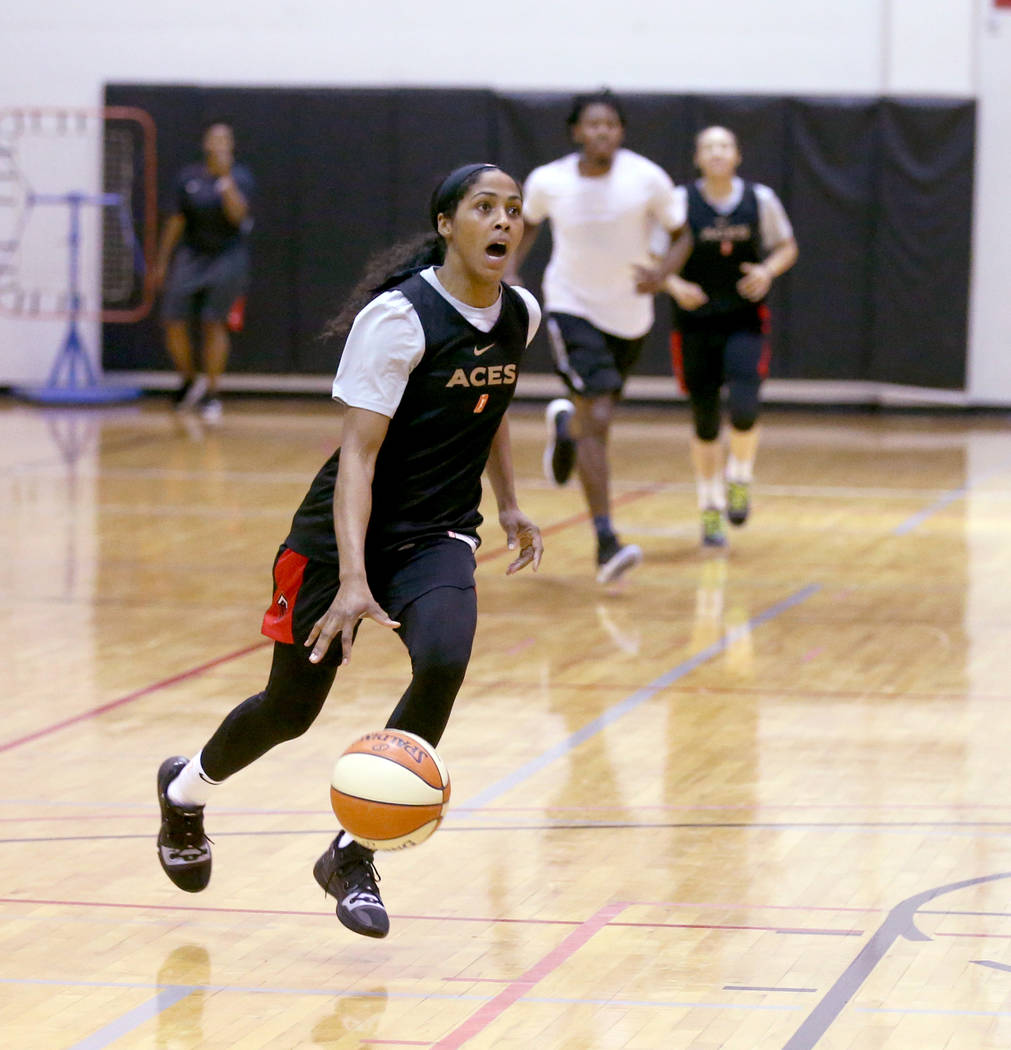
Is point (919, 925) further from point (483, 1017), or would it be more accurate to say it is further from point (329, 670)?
point (329, 670)

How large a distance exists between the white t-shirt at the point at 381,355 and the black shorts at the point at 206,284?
11.8 m

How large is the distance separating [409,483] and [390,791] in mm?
659

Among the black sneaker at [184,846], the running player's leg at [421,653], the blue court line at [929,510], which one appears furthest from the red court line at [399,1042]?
the blue court line at [929,510]

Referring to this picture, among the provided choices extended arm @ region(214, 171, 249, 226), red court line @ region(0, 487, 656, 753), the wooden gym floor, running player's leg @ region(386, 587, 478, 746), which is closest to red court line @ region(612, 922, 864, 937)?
the wooden gym floor

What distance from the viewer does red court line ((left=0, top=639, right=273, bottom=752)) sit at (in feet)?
20.1

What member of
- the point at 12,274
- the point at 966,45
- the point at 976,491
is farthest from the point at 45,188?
the point at 976,491

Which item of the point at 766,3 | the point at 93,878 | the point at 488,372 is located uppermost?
the point at 766,3

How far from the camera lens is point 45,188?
1727 centimetres

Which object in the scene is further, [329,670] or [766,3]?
[766,3]

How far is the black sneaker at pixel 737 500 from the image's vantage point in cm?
987

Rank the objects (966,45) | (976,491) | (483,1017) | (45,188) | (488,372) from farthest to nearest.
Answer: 1. (45,188)
2. (966,45)
3. (976,491)
4. (488,372)
5. (483,1017)

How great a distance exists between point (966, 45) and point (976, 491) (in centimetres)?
547

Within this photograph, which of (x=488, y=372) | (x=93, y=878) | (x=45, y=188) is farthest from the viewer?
(x=45, y=188)

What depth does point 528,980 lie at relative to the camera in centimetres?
408
